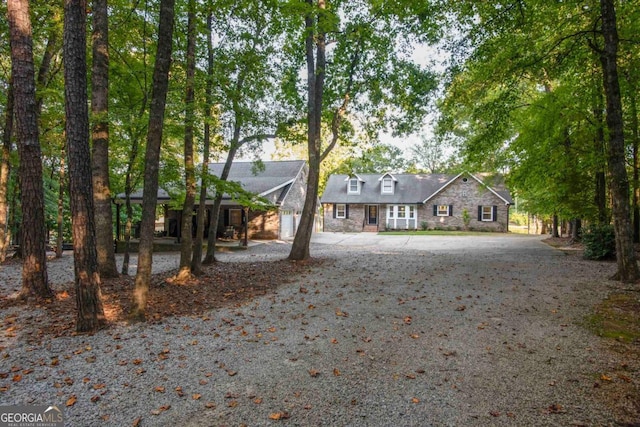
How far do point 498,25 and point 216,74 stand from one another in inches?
313

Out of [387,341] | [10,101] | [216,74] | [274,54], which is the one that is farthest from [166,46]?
[10,101]

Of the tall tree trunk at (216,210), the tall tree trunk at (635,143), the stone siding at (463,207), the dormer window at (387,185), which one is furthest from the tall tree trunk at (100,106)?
the stone siding at (463,207)

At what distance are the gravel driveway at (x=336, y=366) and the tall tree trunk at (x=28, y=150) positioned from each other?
3.17 feet

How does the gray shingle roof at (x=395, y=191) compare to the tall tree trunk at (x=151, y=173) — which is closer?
the tall tree trunk at (x=151, y=173)

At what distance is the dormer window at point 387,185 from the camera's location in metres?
33.1

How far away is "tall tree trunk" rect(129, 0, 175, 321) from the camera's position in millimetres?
5789

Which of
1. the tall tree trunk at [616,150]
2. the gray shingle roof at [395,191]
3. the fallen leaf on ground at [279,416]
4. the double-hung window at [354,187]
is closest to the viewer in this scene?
the fallen leaf on ground at [279,416]

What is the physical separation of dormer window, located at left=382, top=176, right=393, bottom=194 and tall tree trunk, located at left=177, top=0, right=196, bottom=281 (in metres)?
25.7

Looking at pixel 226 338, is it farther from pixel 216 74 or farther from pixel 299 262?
pixel 299 262

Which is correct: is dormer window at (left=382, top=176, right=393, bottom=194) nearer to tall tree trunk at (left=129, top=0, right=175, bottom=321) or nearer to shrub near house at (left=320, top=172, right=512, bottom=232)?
shrub near house at (left=320, top=172, right=512, bottom=232)

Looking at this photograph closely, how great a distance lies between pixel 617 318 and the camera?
5.79m

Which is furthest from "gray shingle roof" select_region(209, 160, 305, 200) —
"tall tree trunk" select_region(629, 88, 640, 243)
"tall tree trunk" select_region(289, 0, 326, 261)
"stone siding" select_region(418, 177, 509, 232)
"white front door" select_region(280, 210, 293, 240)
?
"tall tree trunk" select_region(629, 88, 640, 243)

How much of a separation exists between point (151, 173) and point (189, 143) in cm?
338

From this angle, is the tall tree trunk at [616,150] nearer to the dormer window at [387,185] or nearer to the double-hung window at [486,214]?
the double-hung window at [486,214]
